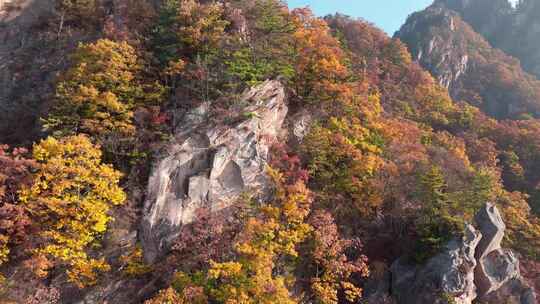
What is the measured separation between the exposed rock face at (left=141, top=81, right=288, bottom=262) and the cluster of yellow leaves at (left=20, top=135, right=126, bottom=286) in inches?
88.7

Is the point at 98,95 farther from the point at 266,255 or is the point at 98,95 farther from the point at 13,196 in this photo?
the point at 266,255

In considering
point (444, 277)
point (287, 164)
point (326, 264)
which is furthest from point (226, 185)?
point (444, 277)

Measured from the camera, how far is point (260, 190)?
18.0 metres

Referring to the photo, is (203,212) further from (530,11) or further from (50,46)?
(530,11)

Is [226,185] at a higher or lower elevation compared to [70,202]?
higher

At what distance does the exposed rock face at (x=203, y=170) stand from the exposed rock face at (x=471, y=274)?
9043mm

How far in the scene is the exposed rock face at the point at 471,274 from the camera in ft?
51.4

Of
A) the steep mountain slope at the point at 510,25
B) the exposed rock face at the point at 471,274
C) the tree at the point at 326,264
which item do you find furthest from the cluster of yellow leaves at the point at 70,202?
the steep mountain slope at the point at 510,25

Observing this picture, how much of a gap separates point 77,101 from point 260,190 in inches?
429

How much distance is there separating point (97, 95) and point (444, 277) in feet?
65.4

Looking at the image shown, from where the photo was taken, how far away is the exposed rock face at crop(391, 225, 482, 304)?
51.1 ft

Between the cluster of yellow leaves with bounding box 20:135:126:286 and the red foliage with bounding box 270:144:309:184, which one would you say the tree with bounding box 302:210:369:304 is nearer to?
the red foliage with bounding box 270:144:309:184

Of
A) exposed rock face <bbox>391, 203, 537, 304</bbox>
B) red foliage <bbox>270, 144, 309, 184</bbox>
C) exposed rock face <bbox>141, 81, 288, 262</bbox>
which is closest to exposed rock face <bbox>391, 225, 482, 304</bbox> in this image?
exposed rock face <bbox>391, 203, 537, 304</bbox>

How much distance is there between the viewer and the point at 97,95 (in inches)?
701
